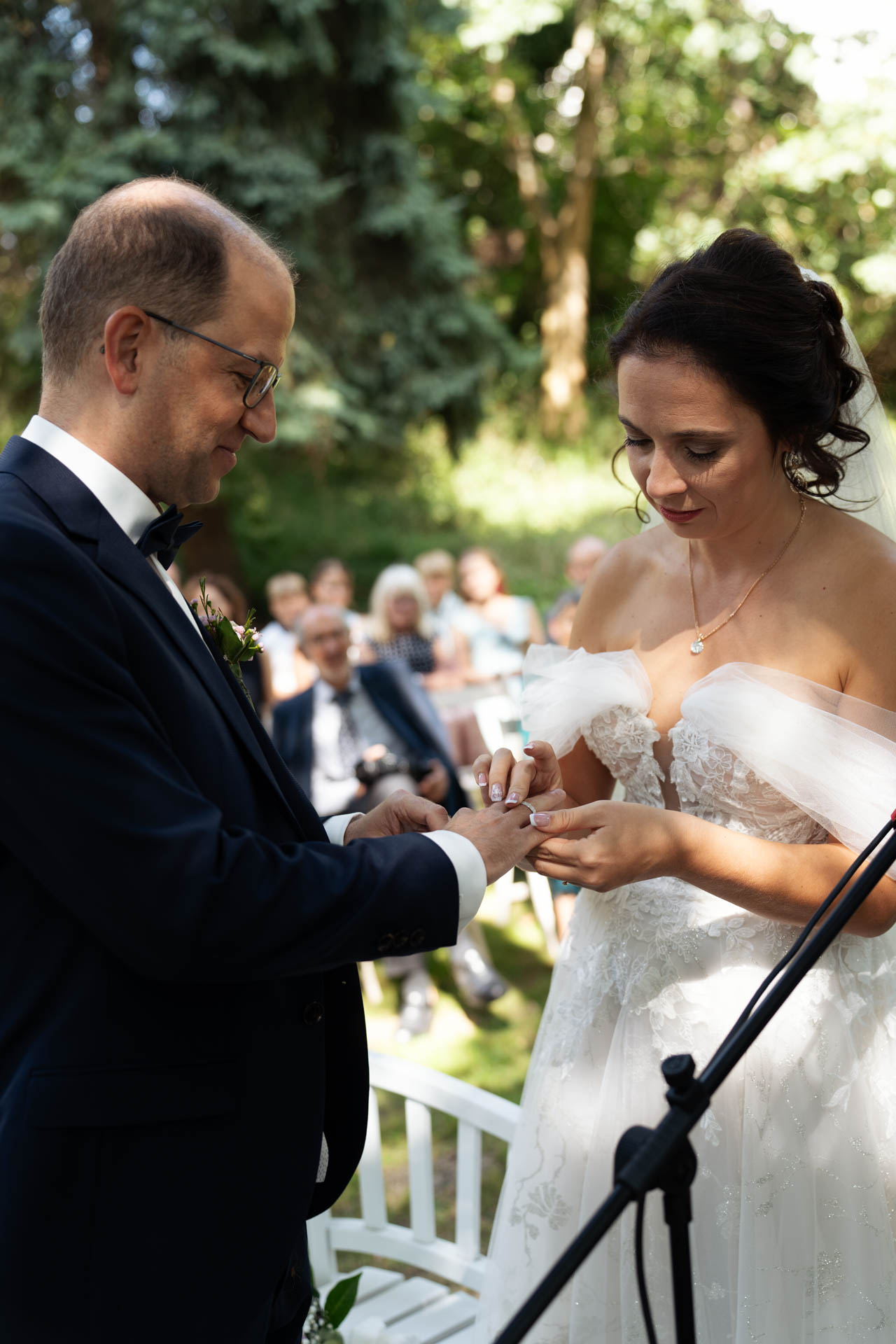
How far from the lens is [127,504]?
5.49 ft

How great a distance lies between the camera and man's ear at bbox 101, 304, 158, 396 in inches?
63.4

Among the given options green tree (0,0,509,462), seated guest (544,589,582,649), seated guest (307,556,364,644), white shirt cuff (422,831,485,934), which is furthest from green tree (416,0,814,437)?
white shirt cuff (422,831,485,934)

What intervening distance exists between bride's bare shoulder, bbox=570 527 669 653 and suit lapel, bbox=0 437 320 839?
3.66 ft

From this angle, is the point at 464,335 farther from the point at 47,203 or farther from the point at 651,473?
the point at 651,473

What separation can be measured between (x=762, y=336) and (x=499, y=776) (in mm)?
982

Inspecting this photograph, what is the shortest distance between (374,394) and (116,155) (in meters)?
3.51

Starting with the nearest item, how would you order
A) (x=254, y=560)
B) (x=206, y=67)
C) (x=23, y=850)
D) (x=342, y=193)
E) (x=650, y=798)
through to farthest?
(x=23, y=850) < (x=650, y=798) < (x=206, y=67) < (x=342, y=193) < (x=254, y=560)

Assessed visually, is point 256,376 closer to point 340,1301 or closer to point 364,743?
point 340,1301

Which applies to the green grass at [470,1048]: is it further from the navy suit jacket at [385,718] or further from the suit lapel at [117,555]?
the suit lapel at [117,555]

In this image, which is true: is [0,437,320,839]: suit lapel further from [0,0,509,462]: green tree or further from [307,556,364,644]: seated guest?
[0,0,509,462]: green tree

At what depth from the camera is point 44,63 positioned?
34.2 feet

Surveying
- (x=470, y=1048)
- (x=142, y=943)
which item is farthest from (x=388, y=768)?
(x=142, y=943)

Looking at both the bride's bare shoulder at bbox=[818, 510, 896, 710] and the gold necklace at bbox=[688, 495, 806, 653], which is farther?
the gold necklace at bbox=[688, 495, 806, 653]

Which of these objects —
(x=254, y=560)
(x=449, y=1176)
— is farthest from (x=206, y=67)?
(x=449, y=1176)
